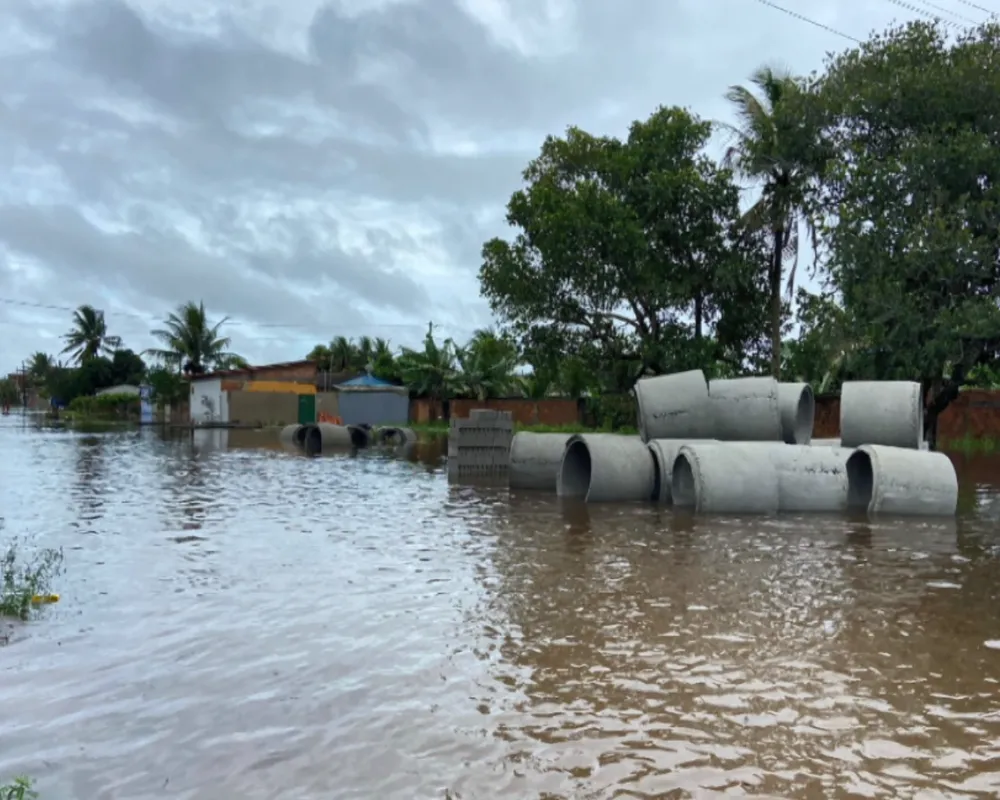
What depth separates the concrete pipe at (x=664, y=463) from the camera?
1274 cm

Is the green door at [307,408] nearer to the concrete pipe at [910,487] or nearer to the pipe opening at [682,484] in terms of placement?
the pipe opening at [682,484]

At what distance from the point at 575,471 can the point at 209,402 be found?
37.4 meters

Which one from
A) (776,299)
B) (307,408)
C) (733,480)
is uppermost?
(776,299)

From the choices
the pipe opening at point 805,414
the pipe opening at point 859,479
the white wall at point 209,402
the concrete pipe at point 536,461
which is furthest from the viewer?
the white wall at point 209,402

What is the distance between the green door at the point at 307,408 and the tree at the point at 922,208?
31.1 m

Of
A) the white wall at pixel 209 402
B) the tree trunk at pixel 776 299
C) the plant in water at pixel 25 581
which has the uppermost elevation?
the tree trunk at pixel 776 299

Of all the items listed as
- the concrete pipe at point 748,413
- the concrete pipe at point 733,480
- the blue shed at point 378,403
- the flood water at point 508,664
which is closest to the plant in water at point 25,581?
the flood water at point 508,664

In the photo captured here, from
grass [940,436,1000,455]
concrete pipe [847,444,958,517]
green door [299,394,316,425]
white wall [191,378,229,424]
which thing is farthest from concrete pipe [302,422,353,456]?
white wall [191,378,229,424]

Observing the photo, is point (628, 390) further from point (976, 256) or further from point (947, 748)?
point (947, 748)

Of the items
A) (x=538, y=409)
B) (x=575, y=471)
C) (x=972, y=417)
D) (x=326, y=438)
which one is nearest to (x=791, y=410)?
(x=575, y=471)

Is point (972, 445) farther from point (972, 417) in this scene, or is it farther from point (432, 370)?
point (432, 370)

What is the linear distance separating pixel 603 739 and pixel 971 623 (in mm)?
3286

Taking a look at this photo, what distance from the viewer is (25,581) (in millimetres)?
6977

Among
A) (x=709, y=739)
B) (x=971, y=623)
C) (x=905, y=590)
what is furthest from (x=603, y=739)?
(x=905, y=590)
